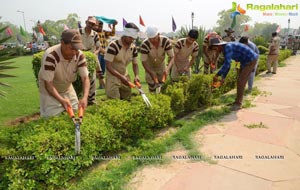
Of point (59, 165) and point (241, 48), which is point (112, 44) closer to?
point (59, 165)

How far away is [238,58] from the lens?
557cm

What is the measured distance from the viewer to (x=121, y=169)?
314cm

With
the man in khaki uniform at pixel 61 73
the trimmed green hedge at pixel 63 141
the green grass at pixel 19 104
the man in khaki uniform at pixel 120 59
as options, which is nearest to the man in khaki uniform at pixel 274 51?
the man in khaki uniform at pixel 120 59

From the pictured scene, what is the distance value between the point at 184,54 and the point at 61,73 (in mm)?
3182

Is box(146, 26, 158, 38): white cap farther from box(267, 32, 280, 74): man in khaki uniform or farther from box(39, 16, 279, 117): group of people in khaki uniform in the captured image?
box(267, 32, 280, 74): man in khaki uniform

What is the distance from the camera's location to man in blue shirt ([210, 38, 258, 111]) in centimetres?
503

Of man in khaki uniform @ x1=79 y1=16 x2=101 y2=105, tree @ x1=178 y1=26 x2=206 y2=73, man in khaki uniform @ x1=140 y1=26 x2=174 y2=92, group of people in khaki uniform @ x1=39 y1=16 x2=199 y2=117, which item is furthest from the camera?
tree @ x1=178 y1=26 x2=206 y2=73

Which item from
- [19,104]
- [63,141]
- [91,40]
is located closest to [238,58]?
[91,40]

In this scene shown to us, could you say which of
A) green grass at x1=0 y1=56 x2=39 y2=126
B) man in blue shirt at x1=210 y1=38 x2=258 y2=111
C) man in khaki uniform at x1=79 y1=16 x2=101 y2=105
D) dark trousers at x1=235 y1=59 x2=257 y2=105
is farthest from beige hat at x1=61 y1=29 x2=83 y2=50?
dark trousers at x1=235 y1=59 x2=257 y2=105

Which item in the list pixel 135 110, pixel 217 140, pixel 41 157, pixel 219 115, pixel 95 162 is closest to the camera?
pixel 41 157

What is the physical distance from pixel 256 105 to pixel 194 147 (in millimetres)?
2994

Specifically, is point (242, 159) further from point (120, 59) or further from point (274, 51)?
point (274, 51)

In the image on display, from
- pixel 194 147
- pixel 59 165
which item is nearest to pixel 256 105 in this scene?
pixel 194 147

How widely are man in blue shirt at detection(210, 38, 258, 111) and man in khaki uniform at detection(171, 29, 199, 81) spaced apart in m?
0.62
